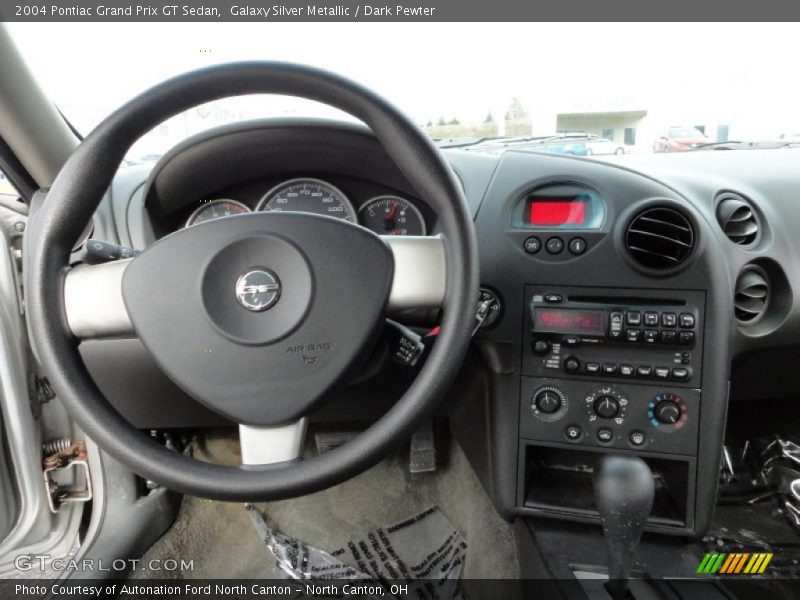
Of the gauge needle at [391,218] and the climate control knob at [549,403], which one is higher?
the gauge needle at [391,218]

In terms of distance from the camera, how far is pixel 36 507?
146 cm

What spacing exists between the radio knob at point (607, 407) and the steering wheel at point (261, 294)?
57cm

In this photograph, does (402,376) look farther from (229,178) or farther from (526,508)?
(229,178)

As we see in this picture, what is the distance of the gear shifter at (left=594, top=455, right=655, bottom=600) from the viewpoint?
1.07 metres

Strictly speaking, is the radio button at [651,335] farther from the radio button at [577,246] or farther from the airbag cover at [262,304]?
the airbag cover at [262,304]

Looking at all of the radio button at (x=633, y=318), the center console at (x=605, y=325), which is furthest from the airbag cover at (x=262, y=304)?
the radio button at (x=633, y=318)

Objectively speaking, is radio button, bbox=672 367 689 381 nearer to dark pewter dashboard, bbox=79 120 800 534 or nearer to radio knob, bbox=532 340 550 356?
dark pewter dashboard, bbox=79 120 800 534

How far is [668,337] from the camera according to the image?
1.21m

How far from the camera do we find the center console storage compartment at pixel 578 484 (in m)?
1.29

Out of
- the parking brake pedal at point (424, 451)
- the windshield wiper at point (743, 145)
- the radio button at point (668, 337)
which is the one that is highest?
the windshield wiper at point (743, 145)

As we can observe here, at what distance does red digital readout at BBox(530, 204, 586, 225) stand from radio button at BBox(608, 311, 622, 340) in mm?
210

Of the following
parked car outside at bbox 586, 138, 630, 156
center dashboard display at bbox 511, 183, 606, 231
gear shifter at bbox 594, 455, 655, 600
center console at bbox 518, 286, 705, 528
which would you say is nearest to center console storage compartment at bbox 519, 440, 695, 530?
center console at bbox 518, 286, 705, 528

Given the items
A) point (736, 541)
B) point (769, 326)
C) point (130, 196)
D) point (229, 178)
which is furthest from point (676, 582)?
point (130, 196)

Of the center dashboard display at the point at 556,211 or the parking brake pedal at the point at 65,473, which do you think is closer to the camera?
the center dashboard display at the point at 556,211
